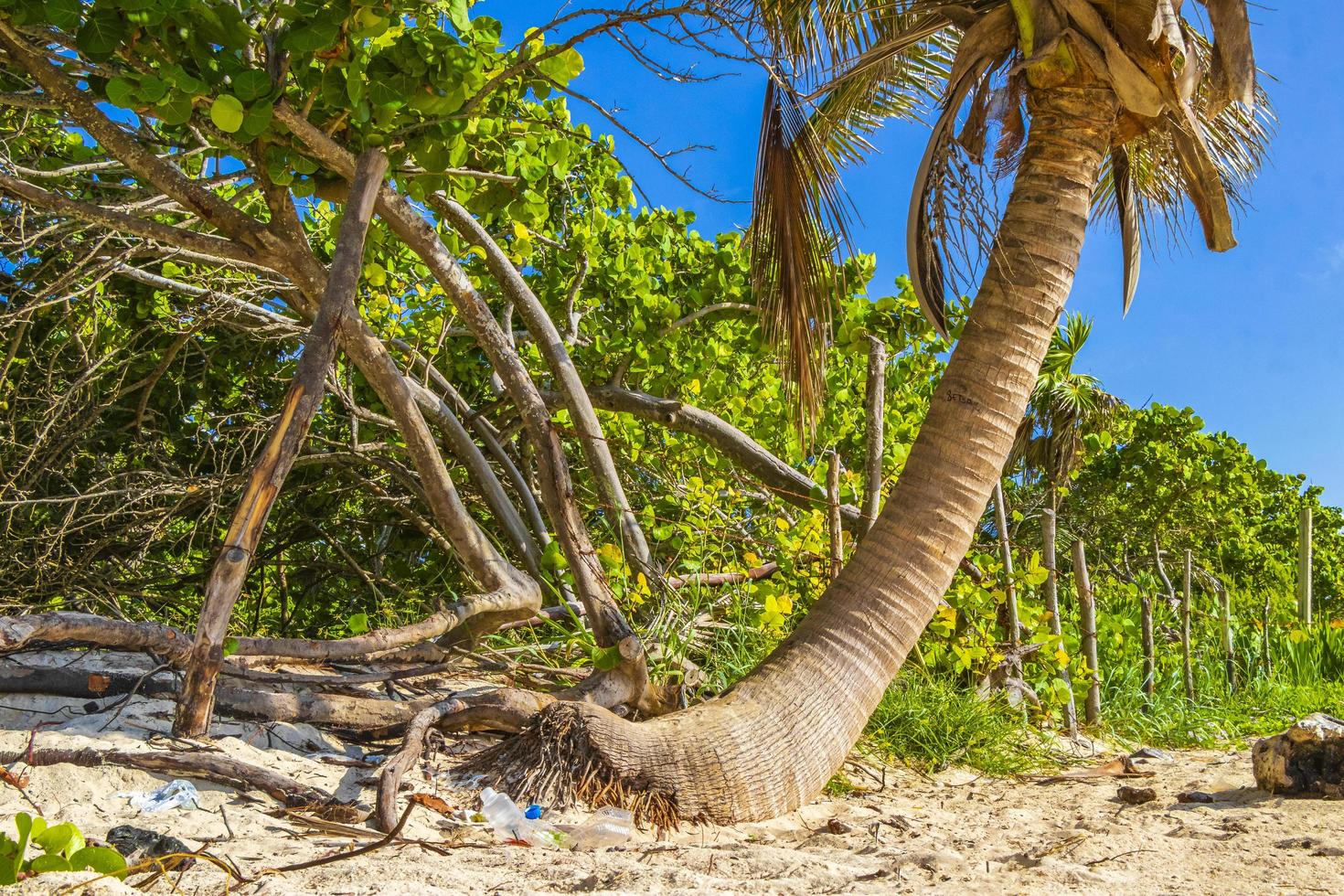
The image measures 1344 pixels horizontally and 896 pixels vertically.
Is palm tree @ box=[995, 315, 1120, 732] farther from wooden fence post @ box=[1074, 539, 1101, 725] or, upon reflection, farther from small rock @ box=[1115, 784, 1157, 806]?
small rock @ box=[1115, 784, 1157, 806]

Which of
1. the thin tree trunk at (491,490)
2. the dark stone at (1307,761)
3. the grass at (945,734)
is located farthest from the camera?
the thin tree trunk at (491,490)

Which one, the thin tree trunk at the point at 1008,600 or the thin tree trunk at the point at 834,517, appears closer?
the thin tree trunk at the point at 834,517

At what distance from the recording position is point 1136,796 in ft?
12.7

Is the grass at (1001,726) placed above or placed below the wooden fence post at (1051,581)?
below


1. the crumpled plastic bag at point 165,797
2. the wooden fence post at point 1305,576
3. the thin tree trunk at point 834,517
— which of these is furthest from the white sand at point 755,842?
the wooden fence post at point 1305,576

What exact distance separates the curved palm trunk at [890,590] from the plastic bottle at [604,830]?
134 mm

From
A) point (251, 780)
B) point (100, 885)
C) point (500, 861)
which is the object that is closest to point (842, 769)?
point (500, 861)

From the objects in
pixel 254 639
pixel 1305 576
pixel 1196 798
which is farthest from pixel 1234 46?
pixel 1305 576

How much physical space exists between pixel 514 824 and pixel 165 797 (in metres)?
0.99

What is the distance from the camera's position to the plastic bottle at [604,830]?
2.92 m

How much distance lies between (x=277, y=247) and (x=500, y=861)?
8.62ft

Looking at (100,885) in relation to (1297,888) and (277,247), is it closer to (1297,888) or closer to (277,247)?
(277,247)

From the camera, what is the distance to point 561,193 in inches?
269

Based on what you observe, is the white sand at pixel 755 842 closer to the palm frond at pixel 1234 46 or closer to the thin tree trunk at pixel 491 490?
the thin tree trunk at pixel 491 490
